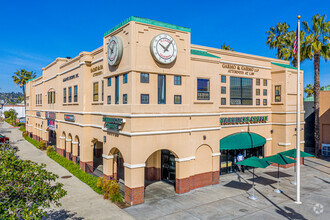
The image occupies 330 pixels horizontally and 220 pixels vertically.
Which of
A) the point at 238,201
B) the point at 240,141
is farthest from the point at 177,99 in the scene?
the point at 240,141

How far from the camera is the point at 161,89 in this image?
17578 mm

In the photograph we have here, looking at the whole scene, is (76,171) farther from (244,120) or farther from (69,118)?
(244,120)

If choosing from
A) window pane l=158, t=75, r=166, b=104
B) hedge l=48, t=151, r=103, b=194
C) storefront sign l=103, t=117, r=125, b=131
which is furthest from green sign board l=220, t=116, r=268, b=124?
hedge l=48, t=151, r=103, b=194

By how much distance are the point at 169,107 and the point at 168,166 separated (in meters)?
6.02

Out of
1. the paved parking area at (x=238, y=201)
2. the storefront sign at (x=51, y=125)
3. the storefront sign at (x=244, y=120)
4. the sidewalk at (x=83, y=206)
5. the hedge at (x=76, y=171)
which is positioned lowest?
the sidewalk at (x=83, y=206)

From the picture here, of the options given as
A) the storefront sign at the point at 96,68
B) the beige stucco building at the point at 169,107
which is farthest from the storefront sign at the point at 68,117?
the storefront sign at the point at 96,68

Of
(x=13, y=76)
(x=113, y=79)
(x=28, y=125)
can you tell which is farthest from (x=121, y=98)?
(x=13, y=76)

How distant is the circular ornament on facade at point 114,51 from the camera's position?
17531mm

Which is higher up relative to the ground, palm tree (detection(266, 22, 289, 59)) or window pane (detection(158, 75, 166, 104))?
palm tree (detection(266, 22, 289, 59))

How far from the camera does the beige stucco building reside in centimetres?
1669

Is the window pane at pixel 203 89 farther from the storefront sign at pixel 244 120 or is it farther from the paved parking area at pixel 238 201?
the paved parking area at pixel 238 201

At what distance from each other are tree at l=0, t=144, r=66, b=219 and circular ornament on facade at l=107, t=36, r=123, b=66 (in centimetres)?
1020

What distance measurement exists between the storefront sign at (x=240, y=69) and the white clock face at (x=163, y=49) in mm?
7328

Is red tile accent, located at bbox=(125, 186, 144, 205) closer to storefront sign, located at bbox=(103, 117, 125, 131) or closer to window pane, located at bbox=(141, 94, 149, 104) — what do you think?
storefront sign, located at bbox=(103, 117, 125, 131)
